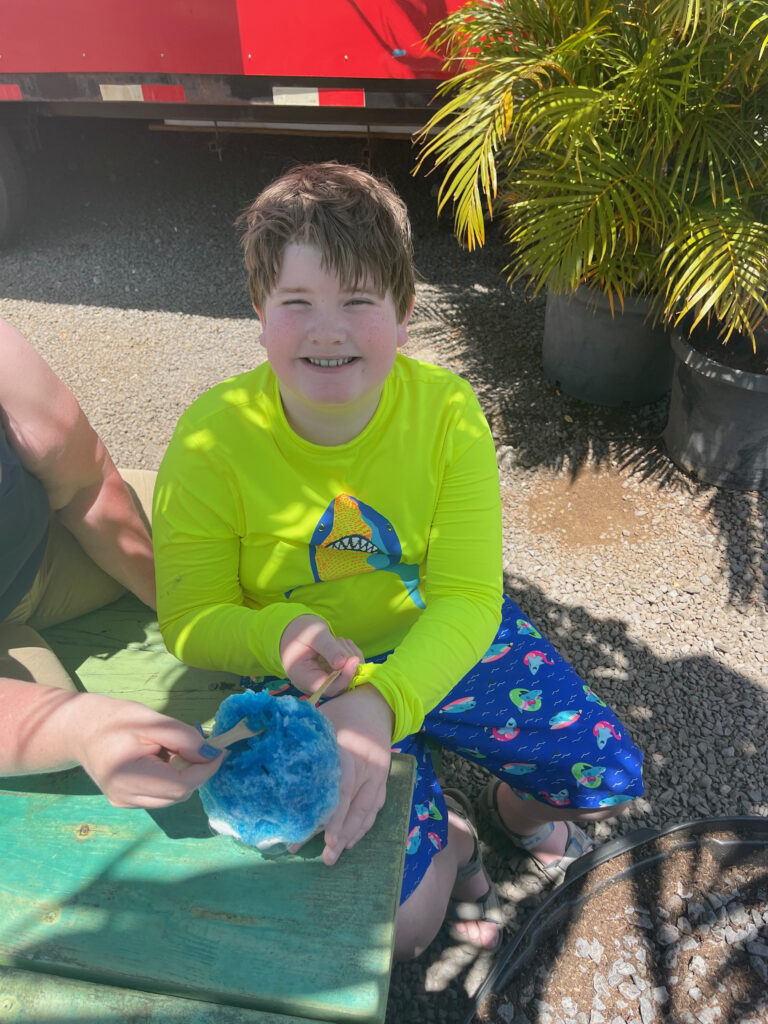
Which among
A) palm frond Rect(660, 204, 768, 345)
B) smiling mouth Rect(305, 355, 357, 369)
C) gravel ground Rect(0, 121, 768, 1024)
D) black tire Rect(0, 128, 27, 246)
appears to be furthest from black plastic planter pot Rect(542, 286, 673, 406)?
black tire Rect(0, 128, 27, 246)

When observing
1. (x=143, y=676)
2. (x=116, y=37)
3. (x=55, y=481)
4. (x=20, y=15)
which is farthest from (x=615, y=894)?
(x=20, y=15)

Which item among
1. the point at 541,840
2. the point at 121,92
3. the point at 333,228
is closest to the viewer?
the point at 333,228

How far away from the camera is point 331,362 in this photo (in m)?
1.50

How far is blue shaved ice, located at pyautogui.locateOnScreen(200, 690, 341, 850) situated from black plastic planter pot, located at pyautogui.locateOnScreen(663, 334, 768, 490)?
2.76 meters

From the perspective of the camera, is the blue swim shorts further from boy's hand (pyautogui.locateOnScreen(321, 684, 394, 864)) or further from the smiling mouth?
the smiling mouth

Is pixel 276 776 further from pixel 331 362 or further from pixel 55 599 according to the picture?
pixel 55 599

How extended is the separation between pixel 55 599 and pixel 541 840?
1.52m

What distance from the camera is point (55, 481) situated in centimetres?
180

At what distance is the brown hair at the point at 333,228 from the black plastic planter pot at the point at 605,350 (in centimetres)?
257

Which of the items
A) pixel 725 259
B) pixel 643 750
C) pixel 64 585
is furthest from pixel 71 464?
pixel 725 259

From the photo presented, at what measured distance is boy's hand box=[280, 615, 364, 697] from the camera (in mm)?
1428

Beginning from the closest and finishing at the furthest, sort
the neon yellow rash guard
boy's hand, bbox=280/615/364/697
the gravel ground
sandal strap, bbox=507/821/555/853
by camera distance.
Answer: boy's hand, bbox=280/615/364/697 < the neon yellow rash guard < sandal strap, bbox=507/821/555/853 < the gravel ground

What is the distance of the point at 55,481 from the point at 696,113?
9.46 ft

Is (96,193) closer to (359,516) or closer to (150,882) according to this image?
(359,516)
